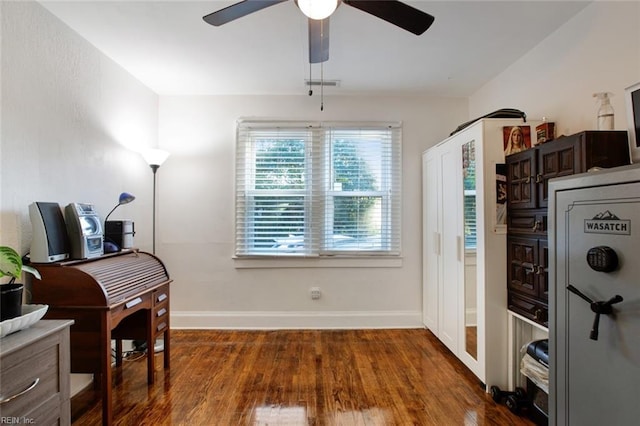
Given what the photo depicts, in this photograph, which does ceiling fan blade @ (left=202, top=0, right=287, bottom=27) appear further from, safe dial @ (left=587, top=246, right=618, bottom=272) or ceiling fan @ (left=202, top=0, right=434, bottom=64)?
safe dial @ (left=587, top=246, right=618, bottom=272)

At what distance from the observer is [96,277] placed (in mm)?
1742

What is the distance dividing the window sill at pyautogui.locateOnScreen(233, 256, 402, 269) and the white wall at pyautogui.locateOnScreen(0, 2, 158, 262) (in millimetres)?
1243

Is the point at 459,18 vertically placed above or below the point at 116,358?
above

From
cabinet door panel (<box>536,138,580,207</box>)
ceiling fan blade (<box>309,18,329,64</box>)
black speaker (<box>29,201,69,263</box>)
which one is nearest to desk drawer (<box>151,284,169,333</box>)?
black speaker (<box>29,201,69,263</box>)

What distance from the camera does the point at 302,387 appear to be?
86.1 inches

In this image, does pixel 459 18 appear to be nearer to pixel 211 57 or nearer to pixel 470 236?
pixel 470 236

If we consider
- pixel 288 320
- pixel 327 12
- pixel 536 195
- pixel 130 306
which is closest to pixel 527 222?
pixel 536 195

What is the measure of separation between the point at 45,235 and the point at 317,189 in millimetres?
2259

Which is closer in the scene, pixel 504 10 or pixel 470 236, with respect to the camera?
pixel 504 10

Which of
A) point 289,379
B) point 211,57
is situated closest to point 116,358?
point 289,379

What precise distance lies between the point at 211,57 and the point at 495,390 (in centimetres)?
335

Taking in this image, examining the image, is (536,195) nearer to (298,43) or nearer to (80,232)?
(298,43)
